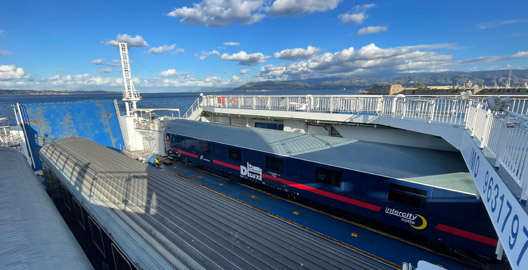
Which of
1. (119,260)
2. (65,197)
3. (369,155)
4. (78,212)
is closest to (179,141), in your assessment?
(65,197)

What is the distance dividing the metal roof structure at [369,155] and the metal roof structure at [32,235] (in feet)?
24.5

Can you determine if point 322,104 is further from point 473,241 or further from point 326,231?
point 473,241

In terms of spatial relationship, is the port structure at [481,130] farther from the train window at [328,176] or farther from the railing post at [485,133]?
the train window at [328,176]

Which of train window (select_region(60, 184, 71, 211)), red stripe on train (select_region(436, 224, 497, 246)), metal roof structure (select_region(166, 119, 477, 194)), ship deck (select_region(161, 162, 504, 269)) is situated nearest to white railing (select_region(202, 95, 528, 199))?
metal roof structure (select_region(166, 119, 477, 194))

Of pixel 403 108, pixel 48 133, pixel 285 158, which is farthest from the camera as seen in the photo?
pixel 48 133

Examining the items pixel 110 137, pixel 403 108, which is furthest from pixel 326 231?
pixel 110 137

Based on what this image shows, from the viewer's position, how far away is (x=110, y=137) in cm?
1773

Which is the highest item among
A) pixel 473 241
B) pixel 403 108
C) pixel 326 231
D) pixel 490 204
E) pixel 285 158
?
pixel 403 108

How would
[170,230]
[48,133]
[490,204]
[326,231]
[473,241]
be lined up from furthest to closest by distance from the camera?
1. [48,133]
2. [326,231]
3. [473,241]
4. [170,230]
5. [490,204]

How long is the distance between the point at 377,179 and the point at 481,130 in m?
3.61

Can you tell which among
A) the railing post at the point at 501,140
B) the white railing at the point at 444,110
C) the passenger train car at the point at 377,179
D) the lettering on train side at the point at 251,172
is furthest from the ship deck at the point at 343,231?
the railing post at the point at 501,140

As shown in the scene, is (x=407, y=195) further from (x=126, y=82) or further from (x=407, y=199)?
(x=126, y=82)

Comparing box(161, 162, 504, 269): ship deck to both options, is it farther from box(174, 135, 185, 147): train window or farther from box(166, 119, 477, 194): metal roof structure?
box(174, 135, 185, 147): train window

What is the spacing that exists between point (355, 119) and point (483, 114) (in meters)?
6.38
